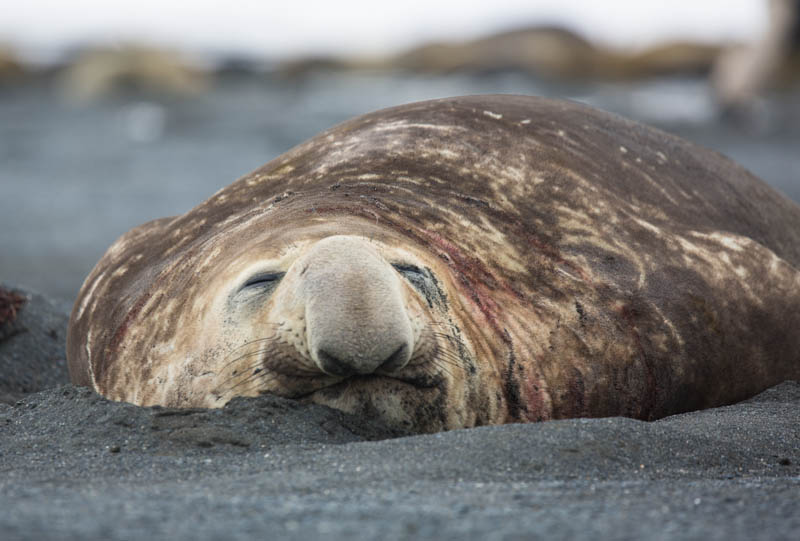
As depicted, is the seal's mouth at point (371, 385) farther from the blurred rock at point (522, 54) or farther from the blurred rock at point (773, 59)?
the blurred rock at point (522, 54)

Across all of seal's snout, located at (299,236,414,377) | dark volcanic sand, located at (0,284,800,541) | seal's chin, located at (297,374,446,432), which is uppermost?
seal's snout, located at (299,236,414,377)

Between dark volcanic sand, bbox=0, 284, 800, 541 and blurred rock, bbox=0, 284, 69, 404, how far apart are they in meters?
1.40

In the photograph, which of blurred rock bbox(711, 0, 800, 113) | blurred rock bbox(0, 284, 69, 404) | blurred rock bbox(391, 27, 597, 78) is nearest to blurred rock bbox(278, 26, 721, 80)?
blurred rock bbox(391, 27, 597, 78)

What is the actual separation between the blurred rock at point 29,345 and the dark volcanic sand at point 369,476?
1.40 meters

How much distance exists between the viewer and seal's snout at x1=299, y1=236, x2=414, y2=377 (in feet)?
9.83

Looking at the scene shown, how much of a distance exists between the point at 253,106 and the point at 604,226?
1096 inches

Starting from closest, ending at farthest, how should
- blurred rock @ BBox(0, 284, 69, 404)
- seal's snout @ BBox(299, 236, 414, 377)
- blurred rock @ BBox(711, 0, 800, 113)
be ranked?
1. seal's snout @ BBox(299, 236, 414, 377)
2. blurred rock @ BBox(0, 284, 69, 404)
3. blurred rock @ BBox(711, 0, 800, 113)

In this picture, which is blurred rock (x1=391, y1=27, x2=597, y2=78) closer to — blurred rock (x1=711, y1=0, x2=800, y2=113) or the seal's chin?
blurred rock (x1=711, y1=0, x2=800, y2=113)

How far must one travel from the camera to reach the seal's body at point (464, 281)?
3244 mm

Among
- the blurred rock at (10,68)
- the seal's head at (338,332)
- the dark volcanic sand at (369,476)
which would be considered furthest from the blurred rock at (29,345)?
the blurred rock at (10,68)

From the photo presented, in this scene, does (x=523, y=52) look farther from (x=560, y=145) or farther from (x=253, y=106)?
(x=560, y=145)

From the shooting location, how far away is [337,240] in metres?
3.26

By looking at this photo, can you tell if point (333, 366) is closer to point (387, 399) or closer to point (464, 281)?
point (387, 399)

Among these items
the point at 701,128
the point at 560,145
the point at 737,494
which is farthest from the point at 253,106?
the point at 737,494
